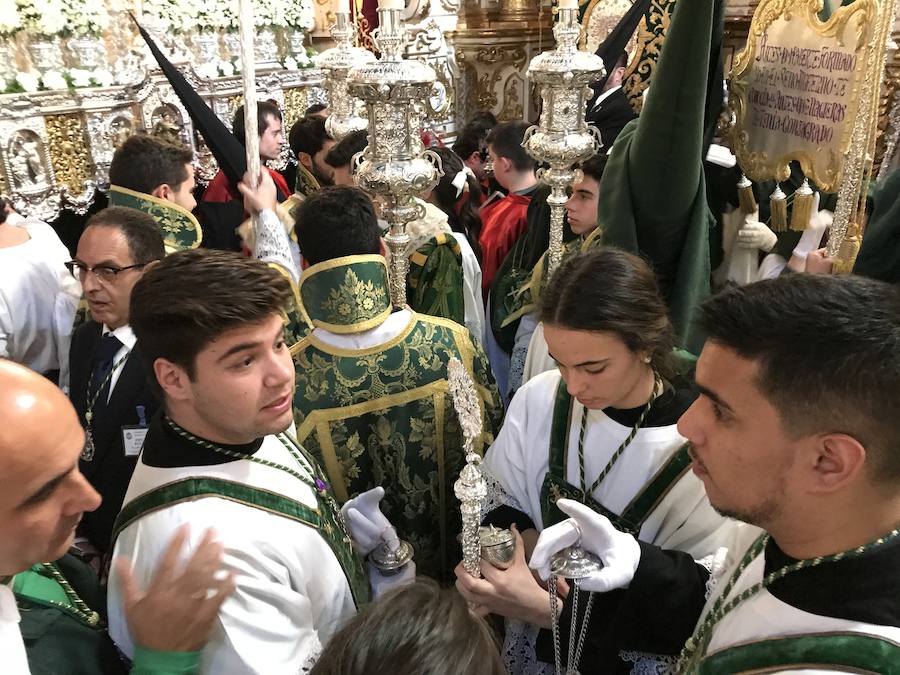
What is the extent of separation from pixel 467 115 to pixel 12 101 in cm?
436

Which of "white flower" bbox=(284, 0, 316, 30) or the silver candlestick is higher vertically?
"white flower" bbox=(284, 0, 316, 30)

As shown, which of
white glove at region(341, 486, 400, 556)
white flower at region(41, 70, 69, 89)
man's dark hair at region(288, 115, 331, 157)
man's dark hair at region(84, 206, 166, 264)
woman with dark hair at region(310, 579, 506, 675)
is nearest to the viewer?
woman with dark hair at region(310, 579, 506, 675)

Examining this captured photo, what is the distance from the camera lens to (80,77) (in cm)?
486

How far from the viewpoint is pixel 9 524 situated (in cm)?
91

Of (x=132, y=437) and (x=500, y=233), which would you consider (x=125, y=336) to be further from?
(x=500, y=233)

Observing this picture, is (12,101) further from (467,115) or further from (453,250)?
(467,115)

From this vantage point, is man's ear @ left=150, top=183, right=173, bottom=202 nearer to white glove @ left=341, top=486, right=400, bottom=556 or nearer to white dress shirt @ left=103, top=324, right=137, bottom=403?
white dress shirt @ left=103, top=324, right=137, bottom=403

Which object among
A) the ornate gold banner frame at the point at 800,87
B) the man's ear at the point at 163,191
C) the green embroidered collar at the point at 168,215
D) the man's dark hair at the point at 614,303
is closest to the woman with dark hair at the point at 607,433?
the man's dark hair at the point at 614,303

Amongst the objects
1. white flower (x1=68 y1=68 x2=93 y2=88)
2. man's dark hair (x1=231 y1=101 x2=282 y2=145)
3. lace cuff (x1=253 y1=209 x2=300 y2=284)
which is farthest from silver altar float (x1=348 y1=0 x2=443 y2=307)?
white flower (x1=68 y1=68 x2=93 y2=88)

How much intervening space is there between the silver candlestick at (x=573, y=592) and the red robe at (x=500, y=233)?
7.55ft

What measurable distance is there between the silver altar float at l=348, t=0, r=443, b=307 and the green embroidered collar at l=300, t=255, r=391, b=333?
0.25 metres

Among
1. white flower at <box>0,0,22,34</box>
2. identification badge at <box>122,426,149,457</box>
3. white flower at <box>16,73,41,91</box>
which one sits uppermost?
white flower at <box>0,0,22,34</box>

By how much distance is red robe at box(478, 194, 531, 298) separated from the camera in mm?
3615

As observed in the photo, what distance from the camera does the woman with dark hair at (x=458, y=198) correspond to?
362cm
